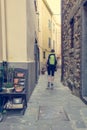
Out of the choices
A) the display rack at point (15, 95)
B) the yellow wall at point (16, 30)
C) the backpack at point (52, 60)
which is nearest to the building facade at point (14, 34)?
the yellow wall at point (16, 30)

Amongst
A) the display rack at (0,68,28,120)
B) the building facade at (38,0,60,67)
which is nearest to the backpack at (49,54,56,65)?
the display rack at (0,68,28,120)

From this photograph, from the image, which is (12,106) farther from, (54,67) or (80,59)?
(54,67)

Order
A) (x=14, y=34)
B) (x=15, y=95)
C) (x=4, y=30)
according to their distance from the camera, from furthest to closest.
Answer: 1. (x=14, y=34)
2. (x=4, y=30)
3. (x=15, y=95)

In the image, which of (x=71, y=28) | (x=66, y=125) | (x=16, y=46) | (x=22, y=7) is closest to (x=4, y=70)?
(x=16, y=46)

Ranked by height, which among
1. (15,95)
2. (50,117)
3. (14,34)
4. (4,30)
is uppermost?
(4,30)

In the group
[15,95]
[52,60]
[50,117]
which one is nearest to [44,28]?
[52,60]

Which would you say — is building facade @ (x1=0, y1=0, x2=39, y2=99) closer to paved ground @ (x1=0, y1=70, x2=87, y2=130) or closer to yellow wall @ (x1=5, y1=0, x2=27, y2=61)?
yellow wall @ (x1=5, y1=0, x2=27, y2=61)

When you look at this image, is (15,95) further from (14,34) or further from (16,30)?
(16,30)

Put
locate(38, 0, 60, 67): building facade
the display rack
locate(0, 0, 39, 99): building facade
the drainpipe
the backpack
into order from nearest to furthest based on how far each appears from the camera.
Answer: the display rack
the drainpipe
locate(0, 0, 39, 99): building facade
the backpack
locate(38, 0, 60, 67): building facade

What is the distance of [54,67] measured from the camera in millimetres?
10422

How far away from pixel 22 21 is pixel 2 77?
73.5 inches

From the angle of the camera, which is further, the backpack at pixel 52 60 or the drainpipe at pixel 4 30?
the backpack at pixel 52 60

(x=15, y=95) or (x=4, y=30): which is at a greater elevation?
(x=4, y=30)

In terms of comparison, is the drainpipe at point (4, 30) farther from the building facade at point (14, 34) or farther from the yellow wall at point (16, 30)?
the yellow wall at point (16, 30)
